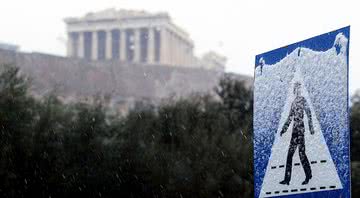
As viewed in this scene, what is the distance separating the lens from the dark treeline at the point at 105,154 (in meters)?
19.3

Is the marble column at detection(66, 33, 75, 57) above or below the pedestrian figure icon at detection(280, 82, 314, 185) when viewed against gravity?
above

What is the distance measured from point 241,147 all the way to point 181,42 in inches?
2103

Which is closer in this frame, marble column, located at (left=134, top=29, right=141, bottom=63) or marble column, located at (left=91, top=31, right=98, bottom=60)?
marble column, located at (left=134, top=29, right=141, bottom=63)

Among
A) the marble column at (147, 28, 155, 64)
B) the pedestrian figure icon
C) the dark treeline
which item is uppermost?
the marble column at (147, 28, 155, 64)

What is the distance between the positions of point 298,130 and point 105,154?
12.8 meters

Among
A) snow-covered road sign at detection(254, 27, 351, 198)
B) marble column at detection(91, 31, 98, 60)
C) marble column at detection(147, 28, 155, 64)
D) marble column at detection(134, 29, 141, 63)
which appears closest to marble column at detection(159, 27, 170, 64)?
marble column at detection(147, 28, 155, 64)

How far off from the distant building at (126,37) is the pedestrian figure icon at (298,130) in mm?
58575

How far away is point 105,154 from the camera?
2045 cm

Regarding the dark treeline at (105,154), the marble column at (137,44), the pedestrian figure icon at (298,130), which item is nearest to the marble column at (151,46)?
the marble column at (137,44)

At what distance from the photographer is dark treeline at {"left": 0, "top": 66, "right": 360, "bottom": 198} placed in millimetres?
19328

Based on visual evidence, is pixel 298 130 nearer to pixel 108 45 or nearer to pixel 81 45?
pixel 108 45

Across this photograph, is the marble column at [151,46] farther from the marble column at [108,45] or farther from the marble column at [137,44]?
the marble column at [108,45]

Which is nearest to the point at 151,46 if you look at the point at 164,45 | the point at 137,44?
the point at 137,44

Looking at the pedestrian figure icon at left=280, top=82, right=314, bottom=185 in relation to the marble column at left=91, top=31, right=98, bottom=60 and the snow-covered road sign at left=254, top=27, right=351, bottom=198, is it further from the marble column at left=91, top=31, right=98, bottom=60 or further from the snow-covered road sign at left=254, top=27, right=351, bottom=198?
the marble column at left=91, top=31, right=98, bottom=60
